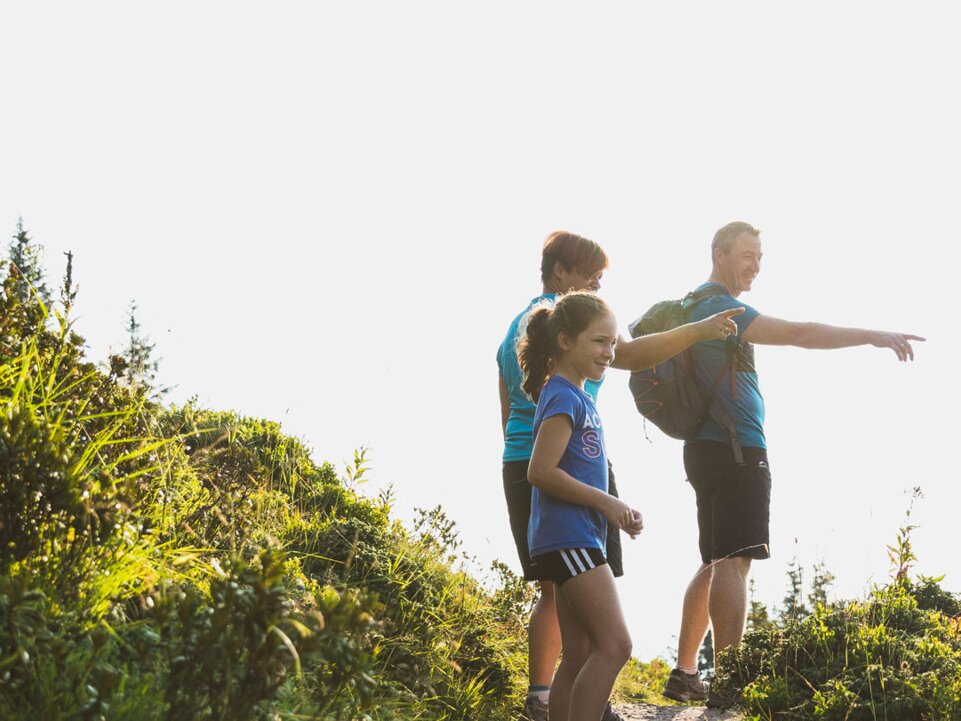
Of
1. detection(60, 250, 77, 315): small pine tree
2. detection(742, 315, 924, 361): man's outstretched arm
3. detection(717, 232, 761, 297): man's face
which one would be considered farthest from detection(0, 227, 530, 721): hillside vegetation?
detection(717, 232, 761, 297): man's face

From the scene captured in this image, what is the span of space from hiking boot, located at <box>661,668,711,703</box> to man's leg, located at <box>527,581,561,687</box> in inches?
50.9

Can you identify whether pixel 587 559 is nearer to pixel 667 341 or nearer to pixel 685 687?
pixel 667 341

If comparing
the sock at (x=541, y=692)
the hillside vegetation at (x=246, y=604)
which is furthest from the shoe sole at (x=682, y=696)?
the sock at (x=541, y=692)

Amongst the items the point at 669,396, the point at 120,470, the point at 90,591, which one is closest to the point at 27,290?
the point at 120,470

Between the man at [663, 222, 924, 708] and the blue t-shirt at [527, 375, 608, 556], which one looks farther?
the man at [663, 222, 924, 708]

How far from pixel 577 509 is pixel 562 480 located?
154 millimetres

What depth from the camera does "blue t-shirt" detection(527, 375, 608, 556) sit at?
364cm

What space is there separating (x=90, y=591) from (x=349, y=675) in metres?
1.02

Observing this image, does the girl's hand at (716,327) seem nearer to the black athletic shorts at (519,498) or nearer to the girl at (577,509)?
the girl at (577,509)

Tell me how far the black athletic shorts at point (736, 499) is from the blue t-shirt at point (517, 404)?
1427mm

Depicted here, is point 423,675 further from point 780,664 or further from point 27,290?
point 27,290

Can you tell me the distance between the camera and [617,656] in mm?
3506

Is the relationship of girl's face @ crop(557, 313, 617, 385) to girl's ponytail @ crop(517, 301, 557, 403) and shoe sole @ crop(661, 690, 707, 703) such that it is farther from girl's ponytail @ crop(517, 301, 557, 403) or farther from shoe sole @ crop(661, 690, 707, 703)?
shoe sole @ crop(661, 690, 707, 703)

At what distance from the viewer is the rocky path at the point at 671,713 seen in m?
5.29
